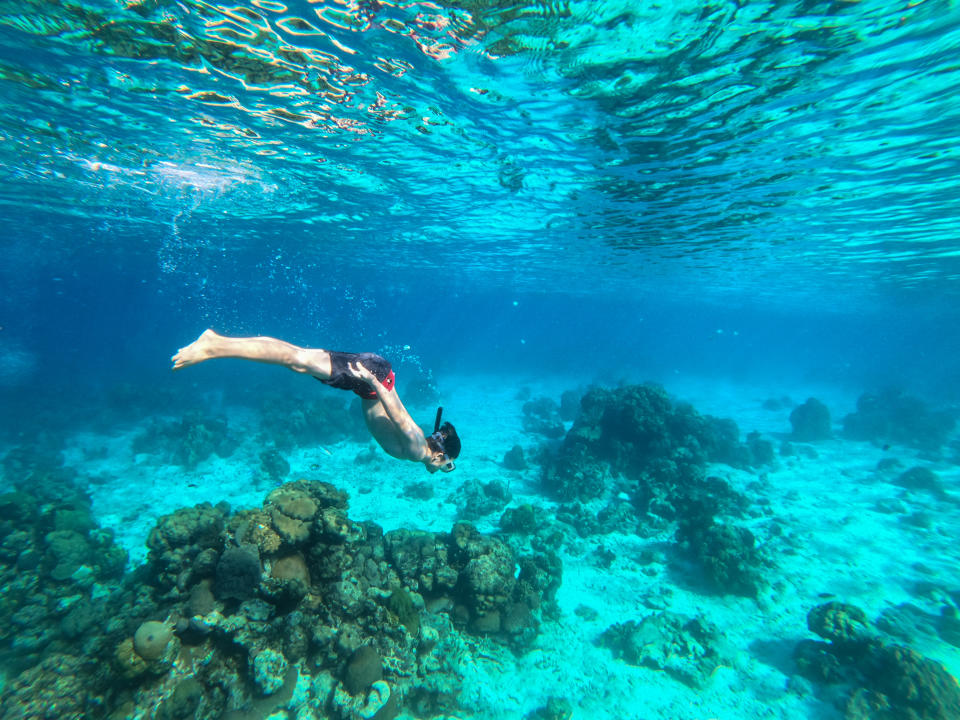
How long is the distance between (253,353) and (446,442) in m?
2.76

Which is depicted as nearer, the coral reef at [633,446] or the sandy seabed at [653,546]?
the sandy seabed at [653,546]

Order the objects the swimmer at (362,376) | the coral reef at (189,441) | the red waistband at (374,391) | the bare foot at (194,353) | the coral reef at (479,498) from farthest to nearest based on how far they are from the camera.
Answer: the coral reef at (189,441)
the coral reef at (479,498)
the red waistband at (374,391)
the swimmer at (362,376)
the bare foot at (194,353)

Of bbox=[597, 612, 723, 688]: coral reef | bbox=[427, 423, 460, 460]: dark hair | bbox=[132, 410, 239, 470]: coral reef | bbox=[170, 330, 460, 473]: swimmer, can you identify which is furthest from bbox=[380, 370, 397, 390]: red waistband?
bbox=[132, 410, 239, 470]: coral reef

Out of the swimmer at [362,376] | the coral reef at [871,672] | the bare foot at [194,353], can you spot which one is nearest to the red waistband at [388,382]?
the swimmer at [362,376]

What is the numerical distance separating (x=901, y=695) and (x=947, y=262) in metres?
29.4

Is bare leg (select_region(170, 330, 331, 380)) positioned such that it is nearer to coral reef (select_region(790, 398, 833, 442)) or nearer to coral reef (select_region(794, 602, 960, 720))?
coral reef (select_region(794, 602, 960, 720))

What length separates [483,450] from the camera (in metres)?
19.5

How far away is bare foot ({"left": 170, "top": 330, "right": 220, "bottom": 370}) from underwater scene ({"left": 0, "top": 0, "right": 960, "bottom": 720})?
0.17 ft

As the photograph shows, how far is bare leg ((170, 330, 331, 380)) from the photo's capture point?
427cm

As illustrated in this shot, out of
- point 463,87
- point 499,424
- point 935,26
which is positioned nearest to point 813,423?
point 499,424

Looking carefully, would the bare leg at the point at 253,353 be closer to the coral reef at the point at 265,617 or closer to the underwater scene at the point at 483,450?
the underwater scene at the point at 483,450

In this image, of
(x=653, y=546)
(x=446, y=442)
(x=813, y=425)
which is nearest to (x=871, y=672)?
(x=653, y=546)

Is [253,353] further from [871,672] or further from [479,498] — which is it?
[871,672]

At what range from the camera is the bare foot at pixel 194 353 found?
4.18 meters
